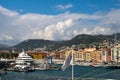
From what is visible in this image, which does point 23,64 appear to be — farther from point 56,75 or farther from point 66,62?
point 66,62

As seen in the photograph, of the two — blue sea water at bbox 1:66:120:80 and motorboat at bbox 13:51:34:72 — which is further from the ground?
motorboat at bbox 13:51:34:72

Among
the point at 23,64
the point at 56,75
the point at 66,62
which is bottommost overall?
the point at 56,75

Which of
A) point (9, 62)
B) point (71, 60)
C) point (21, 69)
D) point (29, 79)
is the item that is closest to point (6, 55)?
point (9, 62)

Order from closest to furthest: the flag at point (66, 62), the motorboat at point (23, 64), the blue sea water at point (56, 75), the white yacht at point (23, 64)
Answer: the flag at point (66, 62) → the blue sea water at point (56, 75) → the motorboat at point (23, 64) → the white yacht at point (23, 64)

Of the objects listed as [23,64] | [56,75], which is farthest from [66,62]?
[23,64]

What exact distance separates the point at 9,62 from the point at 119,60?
204 ft

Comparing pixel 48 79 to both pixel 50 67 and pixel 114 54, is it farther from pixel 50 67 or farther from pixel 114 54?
pixel 114 54

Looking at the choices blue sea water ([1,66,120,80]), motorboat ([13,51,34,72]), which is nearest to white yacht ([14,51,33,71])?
motorboat ([13,51,34,72])

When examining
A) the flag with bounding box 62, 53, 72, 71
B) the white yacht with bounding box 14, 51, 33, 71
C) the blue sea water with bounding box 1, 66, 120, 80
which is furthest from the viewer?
the white yacht with bounding box 14, 51, 33, 71

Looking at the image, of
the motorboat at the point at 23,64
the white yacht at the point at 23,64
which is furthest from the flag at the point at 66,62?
the white yacht at the point at 23,64

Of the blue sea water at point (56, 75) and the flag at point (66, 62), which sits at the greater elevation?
the flag at point (66, 62)

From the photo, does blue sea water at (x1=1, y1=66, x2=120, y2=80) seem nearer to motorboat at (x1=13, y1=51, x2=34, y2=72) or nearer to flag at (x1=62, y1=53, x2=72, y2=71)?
motorboat at (x1=13, y1=51, x2=34, y2=72)

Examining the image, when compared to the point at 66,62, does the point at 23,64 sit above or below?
above

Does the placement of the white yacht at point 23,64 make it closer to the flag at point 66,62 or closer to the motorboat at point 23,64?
the motorboat at point 23,64
